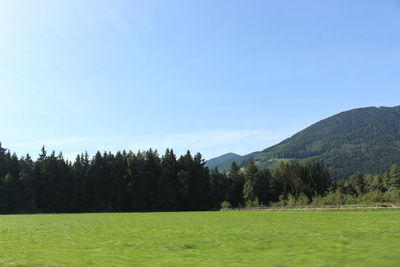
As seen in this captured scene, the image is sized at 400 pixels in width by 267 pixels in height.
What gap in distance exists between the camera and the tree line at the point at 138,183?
10356 cm

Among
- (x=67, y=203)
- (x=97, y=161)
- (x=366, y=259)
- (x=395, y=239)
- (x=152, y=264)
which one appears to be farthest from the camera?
(x=97, y=161)

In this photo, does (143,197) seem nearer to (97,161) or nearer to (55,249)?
(97,161)

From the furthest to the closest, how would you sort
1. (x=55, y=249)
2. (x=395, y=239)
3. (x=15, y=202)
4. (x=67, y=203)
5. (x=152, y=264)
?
(x=67, y=203) < (x=15, y=202) < (x=55, y=249) < (x=395, y=239) < (x=152, y=264)

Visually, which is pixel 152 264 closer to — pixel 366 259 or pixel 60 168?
pixel 366 259

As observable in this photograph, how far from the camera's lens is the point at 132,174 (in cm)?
11038

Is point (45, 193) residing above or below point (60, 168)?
below

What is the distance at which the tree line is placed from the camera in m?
104

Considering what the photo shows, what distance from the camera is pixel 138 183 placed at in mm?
108938

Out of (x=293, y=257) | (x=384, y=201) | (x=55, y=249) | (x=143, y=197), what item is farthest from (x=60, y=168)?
(x=293, y=257)

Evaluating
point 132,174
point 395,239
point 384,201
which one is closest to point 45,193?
point 132,174

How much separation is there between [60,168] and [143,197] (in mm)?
25601

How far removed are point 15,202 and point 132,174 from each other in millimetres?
31491

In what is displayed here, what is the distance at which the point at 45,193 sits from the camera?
105 metres

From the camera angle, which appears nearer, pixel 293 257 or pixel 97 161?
pixel 293 257
